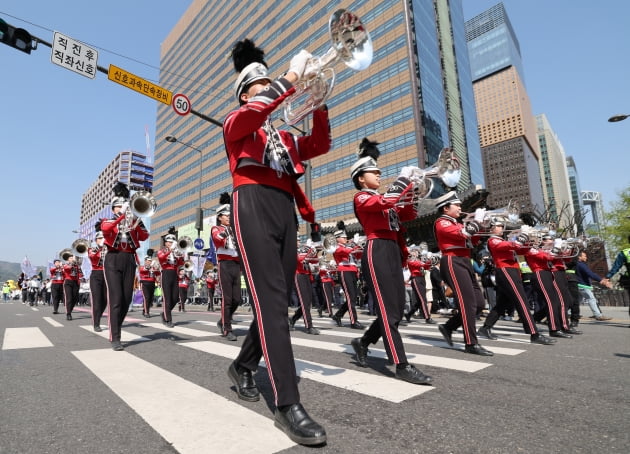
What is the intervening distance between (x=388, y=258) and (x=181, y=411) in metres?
2.16

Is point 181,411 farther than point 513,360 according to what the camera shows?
No

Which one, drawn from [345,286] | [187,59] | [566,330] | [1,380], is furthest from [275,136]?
[187,59]

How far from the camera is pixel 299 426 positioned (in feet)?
6.02

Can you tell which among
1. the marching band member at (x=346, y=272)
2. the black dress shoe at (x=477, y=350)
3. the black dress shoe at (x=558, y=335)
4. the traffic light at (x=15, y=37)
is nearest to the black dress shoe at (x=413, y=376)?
the black dress shoe at (x=477, y=350)

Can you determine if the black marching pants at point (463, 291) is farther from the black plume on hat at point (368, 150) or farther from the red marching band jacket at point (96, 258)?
the red marching band jacket at point (96, 258)

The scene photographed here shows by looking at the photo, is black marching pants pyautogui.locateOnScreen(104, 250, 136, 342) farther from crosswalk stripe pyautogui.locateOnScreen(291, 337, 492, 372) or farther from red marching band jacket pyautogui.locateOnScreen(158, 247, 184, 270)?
red marching band jacket pyautogui.locateOnScreen(158, 247, 184, 270)

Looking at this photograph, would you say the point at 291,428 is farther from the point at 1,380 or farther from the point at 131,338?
the point at 131,338

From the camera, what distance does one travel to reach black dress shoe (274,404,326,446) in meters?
1.77

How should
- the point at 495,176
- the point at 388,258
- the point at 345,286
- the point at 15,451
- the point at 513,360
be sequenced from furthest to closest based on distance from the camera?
the point at 495,176 < the point at 345,286 < the point at 513,360 < the point at 388,258 < the point at 15,451

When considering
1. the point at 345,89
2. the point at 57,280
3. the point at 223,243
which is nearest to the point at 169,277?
the point at 223,243

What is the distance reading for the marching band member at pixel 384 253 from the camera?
326 centimetres

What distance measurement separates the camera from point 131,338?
591 cm

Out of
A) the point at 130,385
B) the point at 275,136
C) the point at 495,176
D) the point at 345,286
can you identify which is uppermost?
the point at 495,176

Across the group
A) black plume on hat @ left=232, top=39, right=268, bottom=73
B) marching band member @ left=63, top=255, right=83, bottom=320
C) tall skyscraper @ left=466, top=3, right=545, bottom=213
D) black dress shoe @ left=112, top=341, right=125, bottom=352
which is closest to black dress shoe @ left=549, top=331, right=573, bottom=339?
black plume on hat @ left=232, top=39, right=268, bottom=73
